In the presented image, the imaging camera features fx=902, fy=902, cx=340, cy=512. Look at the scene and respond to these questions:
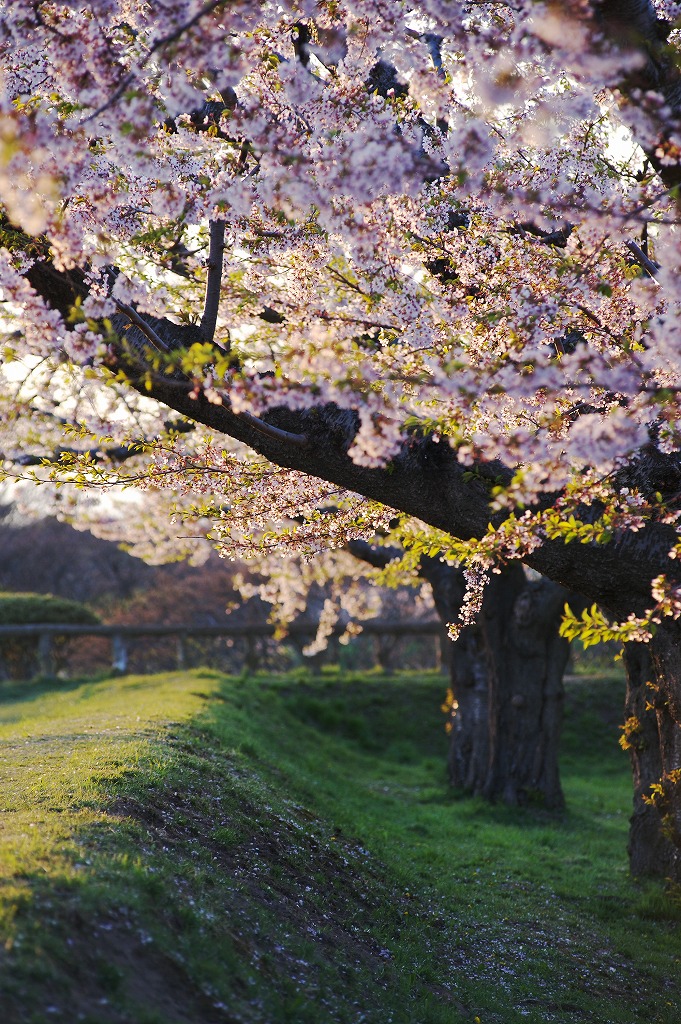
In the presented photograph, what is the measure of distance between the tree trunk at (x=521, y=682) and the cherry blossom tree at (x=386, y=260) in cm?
498

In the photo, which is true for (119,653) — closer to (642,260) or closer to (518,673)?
(518,673)

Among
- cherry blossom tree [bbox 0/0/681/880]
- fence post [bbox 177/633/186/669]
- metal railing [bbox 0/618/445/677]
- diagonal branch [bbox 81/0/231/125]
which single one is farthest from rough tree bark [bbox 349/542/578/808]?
diagonal branch [bbox 81/0/231/125]

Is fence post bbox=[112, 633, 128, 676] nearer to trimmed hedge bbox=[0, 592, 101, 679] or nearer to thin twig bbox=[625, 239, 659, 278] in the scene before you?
trimmed hedge bbox=[0, 592, 101, 679]

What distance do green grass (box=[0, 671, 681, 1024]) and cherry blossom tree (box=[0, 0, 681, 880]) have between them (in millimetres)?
2029

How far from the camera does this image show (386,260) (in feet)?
21.7

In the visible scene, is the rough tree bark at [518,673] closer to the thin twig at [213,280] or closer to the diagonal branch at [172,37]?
the thin twig at [213,280]

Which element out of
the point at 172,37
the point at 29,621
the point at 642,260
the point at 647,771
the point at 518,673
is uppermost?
the point at 172,37

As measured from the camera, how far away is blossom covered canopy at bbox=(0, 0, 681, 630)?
4625 millimetres

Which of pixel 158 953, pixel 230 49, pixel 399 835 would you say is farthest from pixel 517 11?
pixel 399 835

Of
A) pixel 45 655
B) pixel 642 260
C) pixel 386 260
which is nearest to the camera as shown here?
pixel 642 260

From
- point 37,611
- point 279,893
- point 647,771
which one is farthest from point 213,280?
point 37,611

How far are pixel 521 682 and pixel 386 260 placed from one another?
8.46 m

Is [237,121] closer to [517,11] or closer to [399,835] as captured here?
[517,11]

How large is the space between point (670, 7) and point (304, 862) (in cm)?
688
